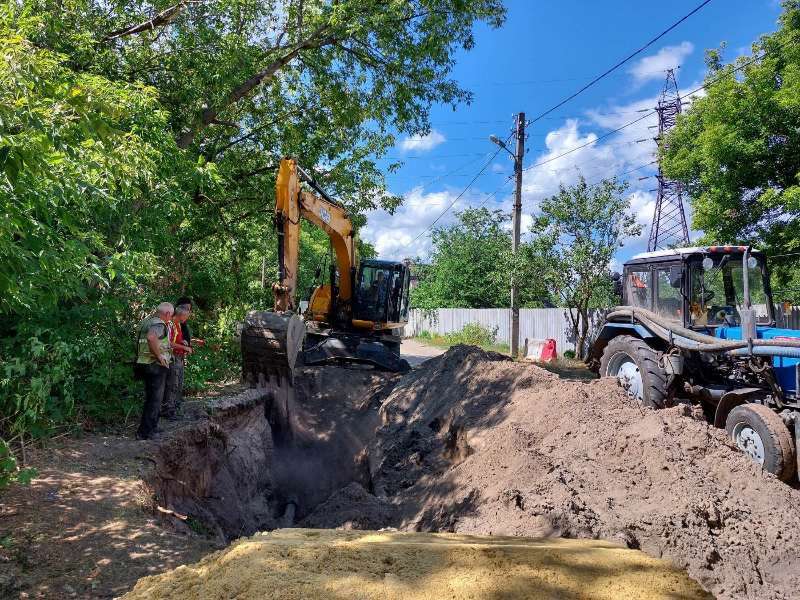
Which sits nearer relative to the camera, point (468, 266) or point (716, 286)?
point (716, 286)

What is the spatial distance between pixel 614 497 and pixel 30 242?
15.9 feet

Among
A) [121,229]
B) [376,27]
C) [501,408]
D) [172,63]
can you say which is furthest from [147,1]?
[501,408]

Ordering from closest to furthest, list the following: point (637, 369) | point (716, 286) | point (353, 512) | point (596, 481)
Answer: point (596, 481), point (353, 512), point (716, 286), point (637, 369)

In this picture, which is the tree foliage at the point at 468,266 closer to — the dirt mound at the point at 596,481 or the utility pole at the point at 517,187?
the utility pole at the point at 517,187

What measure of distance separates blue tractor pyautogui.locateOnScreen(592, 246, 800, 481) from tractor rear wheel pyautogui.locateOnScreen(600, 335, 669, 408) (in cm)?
1

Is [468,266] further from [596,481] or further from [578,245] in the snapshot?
[596,481]

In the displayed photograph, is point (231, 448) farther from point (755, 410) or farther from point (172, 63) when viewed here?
point (172, 63)

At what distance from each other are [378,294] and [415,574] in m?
9.84

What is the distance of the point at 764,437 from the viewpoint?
17.6 feet

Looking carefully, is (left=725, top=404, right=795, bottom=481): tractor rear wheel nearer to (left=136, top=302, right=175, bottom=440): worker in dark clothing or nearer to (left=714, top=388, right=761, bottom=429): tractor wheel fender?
(left=714, top=388, right=761, bottom=429): tractor wheel fender

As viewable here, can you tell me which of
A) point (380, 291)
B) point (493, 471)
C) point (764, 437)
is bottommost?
point (493, 471)

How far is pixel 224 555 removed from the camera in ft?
8.29

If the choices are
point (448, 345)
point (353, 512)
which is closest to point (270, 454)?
point (353, 512)

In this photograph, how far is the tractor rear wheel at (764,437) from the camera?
17.1 feet
